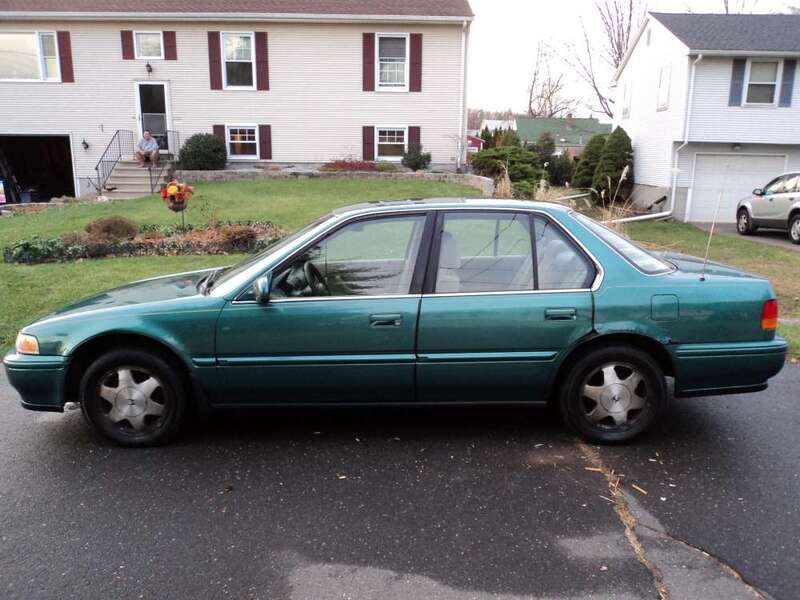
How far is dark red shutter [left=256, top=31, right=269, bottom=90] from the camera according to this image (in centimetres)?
2209

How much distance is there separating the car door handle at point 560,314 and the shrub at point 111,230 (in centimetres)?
899

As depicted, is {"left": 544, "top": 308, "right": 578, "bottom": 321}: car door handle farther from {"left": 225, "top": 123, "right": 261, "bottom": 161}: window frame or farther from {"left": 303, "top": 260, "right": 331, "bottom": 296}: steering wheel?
{"left": 225, "top": 123, "right": 261, "bottom": 161}: window frame

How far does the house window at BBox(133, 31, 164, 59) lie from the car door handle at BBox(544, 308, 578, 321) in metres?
22.0

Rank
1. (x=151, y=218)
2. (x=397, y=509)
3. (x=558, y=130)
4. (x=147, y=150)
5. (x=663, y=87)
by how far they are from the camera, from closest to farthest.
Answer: (x=397, y=509), (x=151, y=218), (x=147, y=150), (x=663, y=87), (x=558, y=130)

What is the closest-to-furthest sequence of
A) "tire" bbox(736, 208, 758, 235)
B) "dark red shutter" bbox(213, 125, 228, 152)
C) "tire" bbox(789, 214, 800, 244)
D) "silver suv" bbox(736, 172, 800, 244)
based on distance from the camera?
"tire" bbox(789, 214, 800, 244) → "silver suv" bbox(736, 172, 800, 244) → "tire" bbox(736, 208, 758, 235) → "dark red shutter" bbox(213, 125, 228, 152)

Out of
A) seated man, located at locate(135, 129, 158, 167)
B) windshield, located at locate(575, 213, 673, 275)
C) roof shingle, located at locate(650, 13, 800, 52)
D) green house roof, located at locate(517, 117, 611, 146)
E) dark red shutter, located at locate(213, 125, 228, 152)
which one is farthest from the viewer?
green house roof, located at locate(517, 117, 611, 146)

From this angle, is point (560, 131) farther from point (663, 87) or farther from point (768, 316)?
point (768, 316)

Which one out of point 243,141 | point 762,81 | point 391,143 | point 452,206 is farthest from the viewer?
point 391,143

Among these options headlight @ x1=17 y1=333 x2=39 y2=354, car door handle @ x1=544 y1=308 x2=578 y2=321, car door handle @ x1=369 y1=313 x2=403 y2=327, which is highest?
car door handle @ x1=544 y1=308 x2=578 y2=321

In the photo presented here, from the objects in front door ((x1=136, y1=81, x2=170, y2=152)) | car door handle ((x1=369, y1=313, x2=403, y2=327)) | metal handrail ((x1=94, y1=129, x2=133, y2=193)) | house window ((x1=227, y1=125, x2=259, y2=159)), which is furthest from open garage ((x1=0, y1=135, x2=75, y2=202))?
car door handle ((x1=369, y1=313, x2=403, y2=327))

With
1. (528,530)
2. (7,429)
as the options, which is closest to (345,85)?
(7,429)

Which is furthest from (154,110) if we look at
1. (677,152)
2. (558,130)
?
(558,130)

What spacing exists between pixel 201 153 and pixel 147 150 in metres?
1.65

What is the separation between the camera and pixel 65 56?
22.0m
